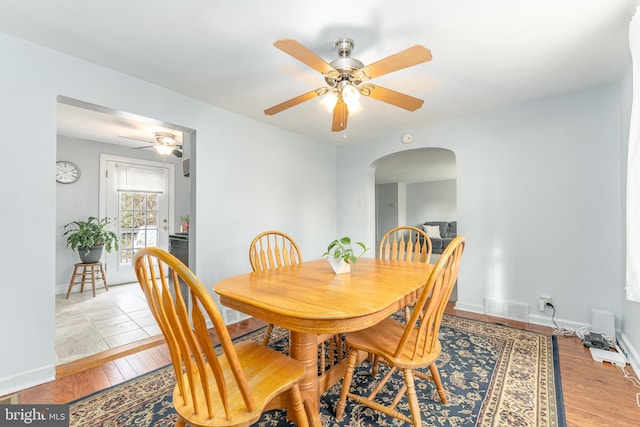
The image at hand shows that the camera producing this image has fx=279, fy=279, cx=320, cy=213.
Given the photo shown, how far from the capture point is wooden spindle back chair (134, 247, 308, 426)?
2.78 feet

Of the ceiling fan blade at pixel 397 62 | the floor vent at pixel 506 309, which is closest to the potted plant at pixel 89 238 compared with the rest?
the ceiling fan blade at pixel 397 62

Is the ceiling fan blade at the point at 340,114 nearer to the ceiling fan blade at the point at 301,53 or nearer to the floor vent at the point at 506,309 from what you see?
the ceiling fan blade at the point at 301,53

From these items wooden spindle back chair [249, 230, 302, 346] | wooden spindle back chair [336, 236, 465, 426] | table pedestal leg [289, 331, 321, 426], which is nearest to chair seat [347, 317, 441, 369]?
wooden spindle back chair [336, 236, 465, 426]

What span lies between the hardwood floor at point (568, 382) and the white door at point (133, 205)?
290 centimetres

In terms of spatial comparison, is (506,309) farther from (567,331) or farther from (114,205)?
Answer: (114,205)

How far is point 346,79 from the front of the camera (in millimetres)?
1734

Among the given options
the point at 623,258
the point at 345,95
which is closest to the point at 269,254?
the point at 345,95

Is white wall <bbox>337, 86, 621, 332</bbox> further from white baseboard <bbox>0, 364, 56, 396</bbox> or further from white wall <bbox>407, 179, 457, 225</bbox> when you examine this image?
white wall <bbox>407, 179, 457, 225</bbox>

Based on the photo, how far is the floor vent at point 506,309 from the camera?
282cm

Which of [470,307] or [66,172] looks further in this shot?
[66,172]

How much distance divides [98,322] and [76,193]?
2.40 m

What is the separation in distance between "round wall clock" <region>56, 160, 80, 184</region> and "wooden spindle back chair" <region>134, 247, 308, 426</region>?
4483 millimetres

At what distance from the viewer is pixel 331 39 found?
178 centimetres

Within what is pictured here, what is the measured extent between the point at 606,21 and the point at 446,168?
5.53 metres
